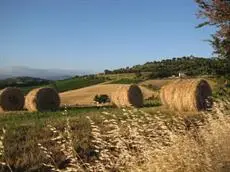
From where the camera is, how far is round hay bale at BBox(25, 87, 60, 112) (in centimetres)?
3197

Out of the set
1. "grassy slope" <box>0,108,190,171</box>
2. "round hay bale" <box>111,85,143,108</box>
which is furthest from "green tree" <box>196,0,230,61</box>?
"round hay bale" <box>111,85,143,108</box>

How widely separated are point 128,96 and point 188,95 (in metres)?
9.53

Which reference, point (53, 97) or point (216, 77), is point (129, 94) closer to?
point (53, 97)

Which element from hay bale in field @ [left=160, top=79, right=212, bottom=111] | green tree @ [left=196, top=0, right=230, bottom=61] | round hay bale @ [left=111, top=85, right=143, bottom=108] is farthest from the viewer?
round hay bale @ [left=111, top=85, right=143, bottom=108]

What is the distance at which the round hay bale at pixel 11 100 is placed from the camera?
34.7 meters

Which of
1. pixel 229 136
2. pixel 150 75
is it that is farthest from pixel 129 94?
pixel 150 75

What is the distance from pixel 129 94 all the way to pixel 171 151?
24691 mm

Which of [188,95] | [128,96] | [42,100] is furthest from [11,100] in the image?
[188,95]

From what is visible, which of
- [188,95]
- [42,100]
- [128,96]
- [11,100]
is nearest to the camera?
[188,95]

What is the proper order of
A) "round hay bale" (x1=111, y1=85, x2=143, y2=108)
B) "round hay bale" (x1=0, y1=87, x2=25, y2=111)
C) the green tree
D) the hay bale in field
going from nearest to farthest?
the green tree → the hay bale in field → "round hay bale" (x1=111, y1=85, x2=143, y2=108) → "round hay bale" (x1=0, y1=87, x2=25, y2=111)

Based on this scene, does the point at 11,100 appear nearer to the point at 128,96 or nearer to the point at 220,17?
the point at 128,96

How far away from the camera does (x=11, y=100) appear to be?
35125 millimetres

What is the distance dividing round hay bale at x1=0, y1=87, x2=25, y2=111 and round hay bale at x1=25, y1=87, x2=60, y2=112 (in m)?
2.22

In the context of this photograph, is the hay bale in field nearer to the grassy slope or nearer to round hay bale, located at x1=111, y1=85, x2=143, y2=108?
the grassy slope
